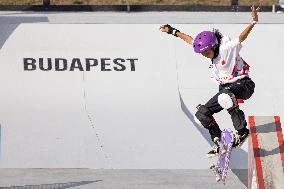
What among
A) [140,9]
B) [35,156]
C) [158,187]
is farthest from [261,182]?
[140,9]

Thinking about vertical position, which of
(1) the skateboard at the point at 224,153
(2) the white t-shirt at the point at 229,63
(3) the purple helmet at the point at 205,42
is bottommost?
(1) the skateboard at the point at 224,153

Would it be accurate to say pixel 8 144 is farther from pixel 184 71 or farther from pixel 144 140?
pixel 184 71

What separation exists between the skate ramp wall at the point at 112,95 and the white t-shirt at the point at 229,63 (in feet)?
10.5

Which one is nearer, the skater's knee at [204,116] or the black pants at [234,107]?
the black pants at [234,107]

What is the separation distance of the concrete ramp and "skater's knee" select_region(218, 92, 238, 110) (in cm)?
85

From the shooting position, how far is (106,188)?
15375mm

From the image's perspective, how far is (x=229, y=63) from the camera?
14.0 m

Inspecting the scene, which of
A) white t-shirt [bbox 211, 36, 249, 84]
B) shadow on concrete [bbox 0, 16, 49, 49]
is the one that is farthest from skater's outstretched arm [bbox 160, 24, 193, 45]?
shadow on concrete [bbox 0, 16, 49, 49]

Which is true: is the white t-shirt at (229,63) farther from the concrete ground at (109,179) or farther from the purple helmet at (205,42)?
the concrete ground at (109,179)

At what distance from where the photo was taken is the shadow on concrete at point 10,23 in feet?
57.6

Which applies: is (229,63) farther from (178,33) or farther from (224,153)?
(224,153)

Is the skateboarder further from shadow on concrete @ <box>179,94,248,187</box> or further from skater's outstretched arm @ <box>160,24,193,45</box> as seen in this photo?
shadow on concrete @ <box>179,94,248,187</box>

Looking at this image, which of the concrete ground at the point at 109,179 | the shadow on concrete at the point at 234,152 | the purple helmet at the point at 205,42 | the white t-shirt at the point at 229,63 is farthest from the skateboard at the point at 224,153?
the shadow on concrete at the point at 234,152

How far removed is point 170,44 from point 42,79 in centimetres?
262
